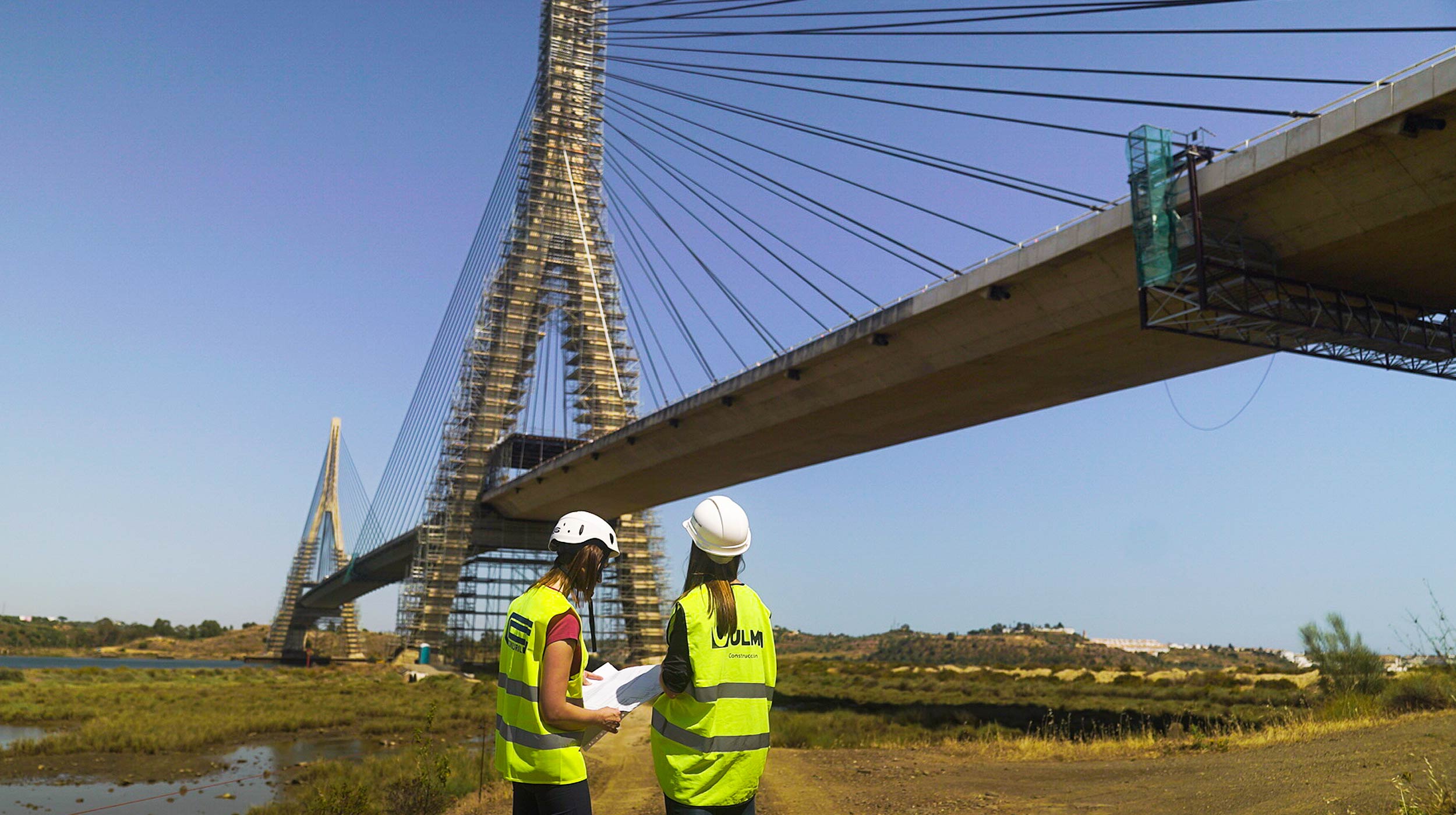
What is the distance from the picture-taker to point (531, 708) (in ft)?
12.5

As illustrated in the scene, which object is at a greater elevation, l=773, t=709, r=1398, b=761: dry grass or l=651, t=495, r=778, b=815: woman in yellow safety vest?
l=651, t=495, r=778, b=815: woman in yellow safety vest

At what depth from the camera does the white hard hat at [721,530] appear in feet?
11.8

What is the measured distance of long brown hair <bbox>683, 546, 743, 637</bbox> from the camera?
3461 millimetres

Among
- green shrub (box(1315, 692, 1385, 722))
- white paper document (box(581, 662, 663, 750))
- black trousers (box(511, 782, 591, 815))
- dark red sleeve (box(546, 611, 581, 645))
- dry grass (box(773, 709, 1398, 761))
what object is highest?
dark red sleeve (box(546, 611, 581, 645))

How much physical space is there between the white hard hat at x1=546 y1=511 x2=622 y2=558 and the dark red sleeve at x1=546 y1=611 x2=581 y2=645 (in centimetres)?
28

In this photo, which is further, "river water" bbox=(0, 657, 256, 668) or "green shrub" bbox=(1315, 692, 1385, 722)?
"river water" bbox=(0, 657, 256, 668)

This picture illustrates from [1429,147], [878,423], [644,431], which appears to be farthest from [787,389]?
[1429,147]

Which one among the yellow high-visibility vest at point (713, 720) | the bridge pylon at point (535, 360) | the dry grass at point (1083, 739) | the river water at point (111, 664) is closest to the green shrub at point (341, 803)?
the dry grass at point (1083, 739)

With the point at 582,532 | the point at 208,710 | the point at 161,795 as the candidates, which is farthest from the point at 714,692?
the point at 208,710

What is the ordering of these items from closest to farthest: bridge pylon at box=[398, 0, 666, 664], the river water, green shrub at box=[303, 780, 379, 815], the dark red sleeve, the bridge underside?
the dark red sleeve
green shrub at box=[303, 780, 379, 815]
the bridge underside
bridge pylon at box=[398, 0, 666, 664]
the river water

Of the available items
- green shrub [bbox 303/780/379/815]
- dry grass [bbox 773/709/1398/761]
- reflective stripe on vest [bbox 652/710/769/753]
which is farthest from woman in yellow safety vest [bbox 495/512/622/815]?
dry grass [bbox 773/709/1398/761]

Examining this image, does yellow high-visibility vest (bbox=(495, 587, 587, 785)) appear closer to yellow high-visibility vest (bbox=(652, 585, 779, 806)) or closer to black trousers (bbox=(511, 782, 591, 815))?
black trousers (bbox=(511, 782, 591, 815))

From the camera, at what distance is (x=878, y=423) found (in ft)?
102

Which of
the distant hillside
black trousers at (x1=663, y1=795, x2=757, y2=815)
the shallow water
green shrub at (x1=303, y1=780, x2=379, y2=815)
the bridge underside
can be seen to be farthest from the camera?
the distant hillside
